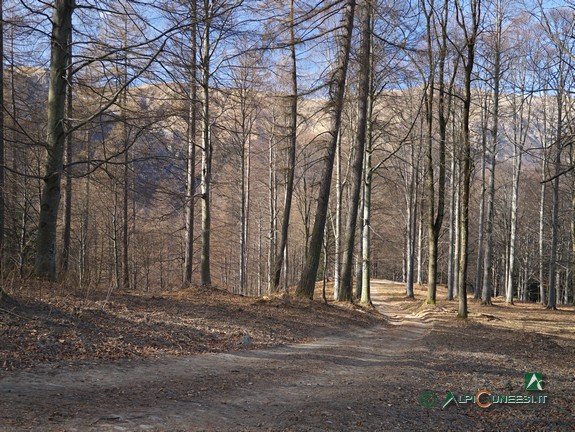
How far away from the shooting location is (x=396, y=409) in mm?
4891

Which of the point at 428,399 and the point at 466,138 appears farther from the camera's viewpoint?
the point at 466,138

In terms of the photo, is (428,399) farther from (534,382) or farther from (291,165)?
(291,165)

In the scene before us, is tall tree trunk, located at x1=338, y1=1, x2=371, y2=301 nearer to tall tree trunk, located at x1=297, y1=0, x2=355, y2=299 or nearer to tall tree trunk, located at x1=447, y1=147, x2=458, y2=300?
tall tree trunk, located at x1=297, y1=0, x2=355, y2=299

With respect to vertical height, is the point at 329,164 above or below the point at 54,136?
above

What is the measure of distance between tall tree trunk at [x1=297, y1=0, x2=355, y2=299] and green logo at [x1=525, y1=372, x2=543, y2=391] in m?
8.78

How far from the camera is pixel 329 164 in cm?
1520

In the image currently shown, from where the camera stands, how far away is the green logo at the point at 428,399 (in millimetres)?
5121

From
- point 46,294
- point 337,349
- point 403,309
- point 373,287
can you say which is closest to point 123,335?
point 46,294

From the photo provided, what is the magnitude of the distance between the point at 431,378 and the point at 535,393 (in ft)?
4.31

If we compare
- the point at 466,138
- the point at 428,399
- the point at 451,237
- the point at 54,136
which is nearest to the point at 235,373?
the point at 428,399

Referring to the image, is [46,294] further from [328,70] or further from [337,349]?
[328,70]

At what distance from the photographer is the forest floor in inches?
167

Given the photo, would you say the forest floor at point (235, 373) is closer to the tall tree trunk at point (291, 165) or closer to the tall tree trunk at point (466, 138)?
the tall tree trunk at point (466, 138)

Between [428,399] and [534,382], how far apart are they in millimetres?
1926
